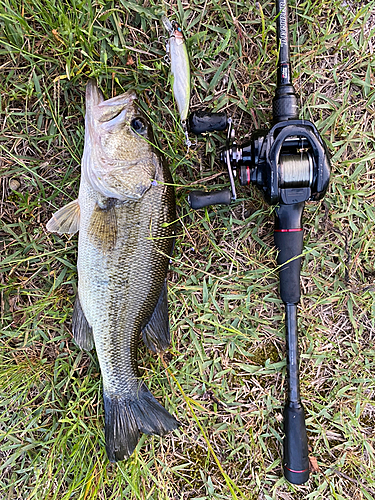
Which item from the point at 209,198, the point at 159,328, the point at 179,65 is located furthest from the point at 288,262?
the point at 179,65

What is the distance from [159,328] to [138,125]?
139 centimetres

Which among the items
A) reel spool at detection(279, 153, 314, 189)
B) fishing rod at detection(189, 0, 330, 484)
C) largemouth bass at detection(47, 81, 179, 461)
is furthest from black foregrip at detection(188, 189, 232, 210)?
reel spool at detection(279, 153, 314, 189)

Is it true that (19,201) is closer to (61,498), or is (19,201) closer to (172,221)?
(172,221)

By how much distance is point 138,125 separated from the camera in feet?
7.07

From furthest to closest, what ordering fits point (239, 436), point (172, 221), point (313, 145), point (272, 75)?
point (239, 436) < point (272, 75) < point (172, 221) < point (313, 145)

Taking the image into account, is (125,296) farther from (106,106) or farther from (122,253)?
(106,106)

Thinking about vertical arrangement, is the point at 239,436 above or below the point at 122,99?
below

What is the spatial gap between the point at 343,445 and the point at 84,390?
2.08m

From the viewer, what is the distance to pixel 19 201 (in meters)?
2.56

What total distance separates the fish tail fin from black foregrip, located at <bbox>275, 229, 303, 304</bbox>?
122 cm

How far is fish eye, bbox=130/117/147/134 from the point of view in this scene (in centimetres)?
215

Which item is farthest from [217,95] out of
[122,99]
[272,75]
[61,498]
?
[61,498]

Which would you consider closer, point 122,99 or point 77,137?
point 122,99

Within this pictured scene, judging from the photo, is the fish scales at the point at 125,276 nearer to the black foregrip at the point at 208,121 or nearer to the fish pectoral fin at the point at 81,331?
the fish pectoral fin at the point at 81,331
